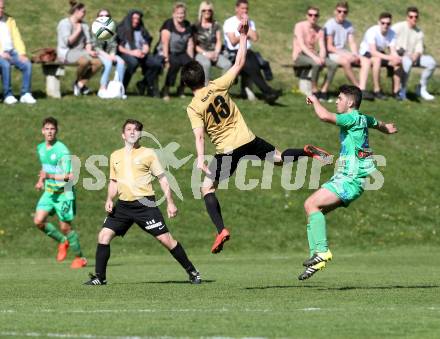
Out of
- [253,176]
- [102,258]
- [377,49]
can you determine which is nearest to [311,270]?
[102,258]

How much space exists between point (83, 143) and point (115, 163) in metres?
11.6

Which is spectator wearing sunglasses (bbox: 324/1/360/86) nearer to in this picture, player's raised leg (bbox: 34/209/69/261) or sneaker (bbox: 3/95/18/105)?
sneaker (bbox: 3/95/18/105)

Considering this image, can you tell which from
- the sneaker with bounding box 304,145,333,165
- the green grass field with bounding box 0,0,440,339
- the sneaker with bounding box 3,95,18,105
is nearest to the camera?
the green grass field with bounding box 0,0,440,339

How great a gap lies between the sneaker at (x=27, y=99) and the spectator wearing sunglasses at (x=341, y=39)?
7.96m

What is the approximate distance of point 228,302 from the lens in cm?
1269

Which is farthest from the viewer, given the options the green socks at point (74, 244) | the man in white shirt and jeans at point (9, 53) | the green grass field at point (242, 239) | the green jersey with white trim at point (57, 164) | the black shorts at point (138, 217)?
the man in white shirt and jeans at point (9, 53)

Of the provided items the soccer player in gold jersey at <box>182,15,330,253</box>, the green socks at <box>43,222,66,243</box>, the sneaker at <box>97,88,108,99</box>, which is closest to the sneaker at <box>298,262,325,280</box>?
the soccer player in gold jersey at <box>182,15,330,253</box>

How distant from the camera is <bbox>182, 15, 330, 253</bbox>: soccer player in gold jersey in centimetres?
1484

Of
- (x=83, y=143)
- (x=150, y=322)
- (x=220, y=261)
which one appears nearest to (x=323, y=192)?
(x=150, y=322)

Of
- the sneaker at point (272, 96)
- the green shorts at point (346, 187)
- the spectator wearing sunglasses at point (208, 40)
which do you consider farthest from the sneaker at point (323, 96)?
the green shorts at point (346, 187)

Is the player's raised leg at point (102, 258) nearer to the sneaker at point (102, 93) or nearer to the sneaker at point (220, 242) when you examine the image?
the sneaker at point (220, 242)

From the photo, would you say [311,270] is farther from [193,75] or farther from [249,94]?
[249,94]

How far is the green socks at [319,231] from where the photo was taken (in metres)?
13.9

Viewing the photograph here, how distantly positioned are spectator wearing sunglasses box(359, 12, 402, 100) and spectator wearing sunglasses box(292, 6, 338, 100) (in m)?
0.94
